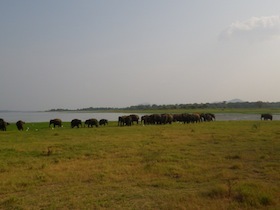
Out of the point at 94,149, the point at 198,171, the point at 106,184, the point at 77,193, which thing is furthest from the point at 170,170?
the point at 94,149

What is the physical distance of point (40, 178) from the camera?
38.9ft

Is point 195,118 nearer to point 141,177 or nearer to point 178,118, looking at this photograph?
point 178,118

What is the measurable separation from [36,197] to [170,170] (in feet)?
16.8

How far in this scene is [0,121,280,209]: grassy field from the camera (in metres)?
8.69

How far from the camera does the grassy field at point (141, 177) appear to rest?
28.5ft

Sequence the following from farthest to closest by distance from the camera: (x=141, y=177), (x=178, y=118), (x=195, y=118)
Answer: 1. (x=178, y=118)
2. (x=195, y=118)
3. (x=141, y=177)

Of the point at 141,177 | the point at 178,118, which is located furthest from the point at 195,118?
the point at 141,177

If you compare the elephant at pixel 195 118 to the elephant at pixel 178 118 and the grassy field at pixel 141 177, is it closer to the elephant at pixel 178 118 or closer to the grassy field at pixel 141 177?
the elephant at pixel 178 118

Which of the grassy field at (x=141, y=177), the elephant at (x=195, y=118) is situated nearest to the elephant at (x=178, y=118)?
the elephant at (x=195, y=118)

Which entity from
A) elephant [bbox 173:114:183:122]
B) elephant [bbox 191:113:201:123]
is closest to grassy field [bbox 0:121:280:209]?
elephant [bbox 191:113:201:123]

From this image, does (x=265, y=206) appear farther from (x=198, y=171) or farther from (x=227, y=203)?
(x=198, y=171)

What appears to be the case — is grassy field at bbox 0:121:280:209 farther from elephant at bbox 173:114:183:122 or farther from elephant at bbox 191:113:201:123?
elephant at bbox 173:114:183:122

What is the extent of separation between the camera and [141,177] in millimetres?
11633

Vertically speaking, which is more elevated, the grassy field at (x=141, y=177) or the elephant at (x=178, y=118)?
the elephant at (x=178, y=118)
